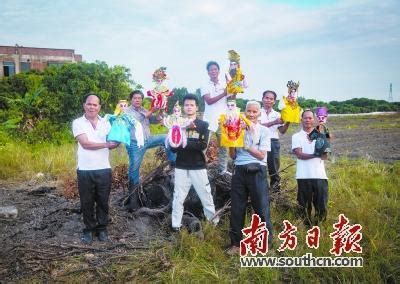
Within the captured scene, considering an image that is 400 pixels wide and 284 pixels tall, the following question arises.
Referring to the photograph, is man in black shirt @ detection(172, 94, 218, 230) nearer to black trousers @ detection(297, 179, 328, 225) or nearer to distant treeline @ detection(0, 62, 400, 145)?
black trousers @ detection(297, 179, 328, 225)

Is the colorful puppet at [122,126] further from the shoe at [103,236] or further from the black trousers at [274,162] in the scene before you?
the black trousers at [274,162]

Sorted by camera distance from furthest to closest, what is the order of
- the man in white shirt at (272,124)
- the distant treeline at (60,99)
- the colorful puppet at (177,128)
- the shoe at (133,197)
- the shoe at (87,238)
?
the distant treeline at (60,99) → the man in white shirt at (272,124) → the shoe at (133,197) → the shoe at (87,238) → the colorful puppet at (177,128)

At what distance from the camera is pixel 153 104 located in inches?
226

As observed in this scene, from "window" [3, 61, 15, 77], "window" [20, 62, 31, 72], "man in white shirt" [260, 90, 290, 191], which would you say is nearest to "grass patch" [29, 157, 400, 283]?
"man in white shirt" [260, 90, 290, 191]

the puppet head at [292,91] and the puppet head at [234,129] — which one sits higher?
the puppet head at [292,91]

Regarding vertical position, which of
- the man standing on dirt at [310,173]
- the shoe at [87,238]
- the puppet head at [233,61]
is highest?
the puppet head at [233,61]

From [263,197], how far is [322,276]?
3.41 feet

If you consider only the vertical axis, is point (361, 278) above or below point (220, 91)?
below

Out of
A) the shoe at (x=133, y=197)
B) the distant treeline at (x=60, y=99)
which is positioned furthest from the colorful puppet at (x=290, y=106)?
the distant treeline at (x=60, y=99)

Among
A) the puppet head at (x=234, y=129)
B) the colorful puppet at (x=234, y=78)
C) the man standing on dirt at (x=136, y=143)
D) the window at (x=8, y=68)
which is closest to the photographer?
the puppet head at (x=234, y=129)

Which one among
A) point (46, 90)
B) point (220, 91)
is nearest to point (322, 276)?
point (220, 91)

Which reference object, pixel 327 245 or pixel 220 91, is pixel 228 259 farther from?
pixel 220 91

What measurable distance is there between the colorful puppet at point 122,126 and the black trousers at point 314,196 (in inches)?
86.6

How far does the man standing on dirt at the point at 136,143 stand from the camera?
5777 mm
